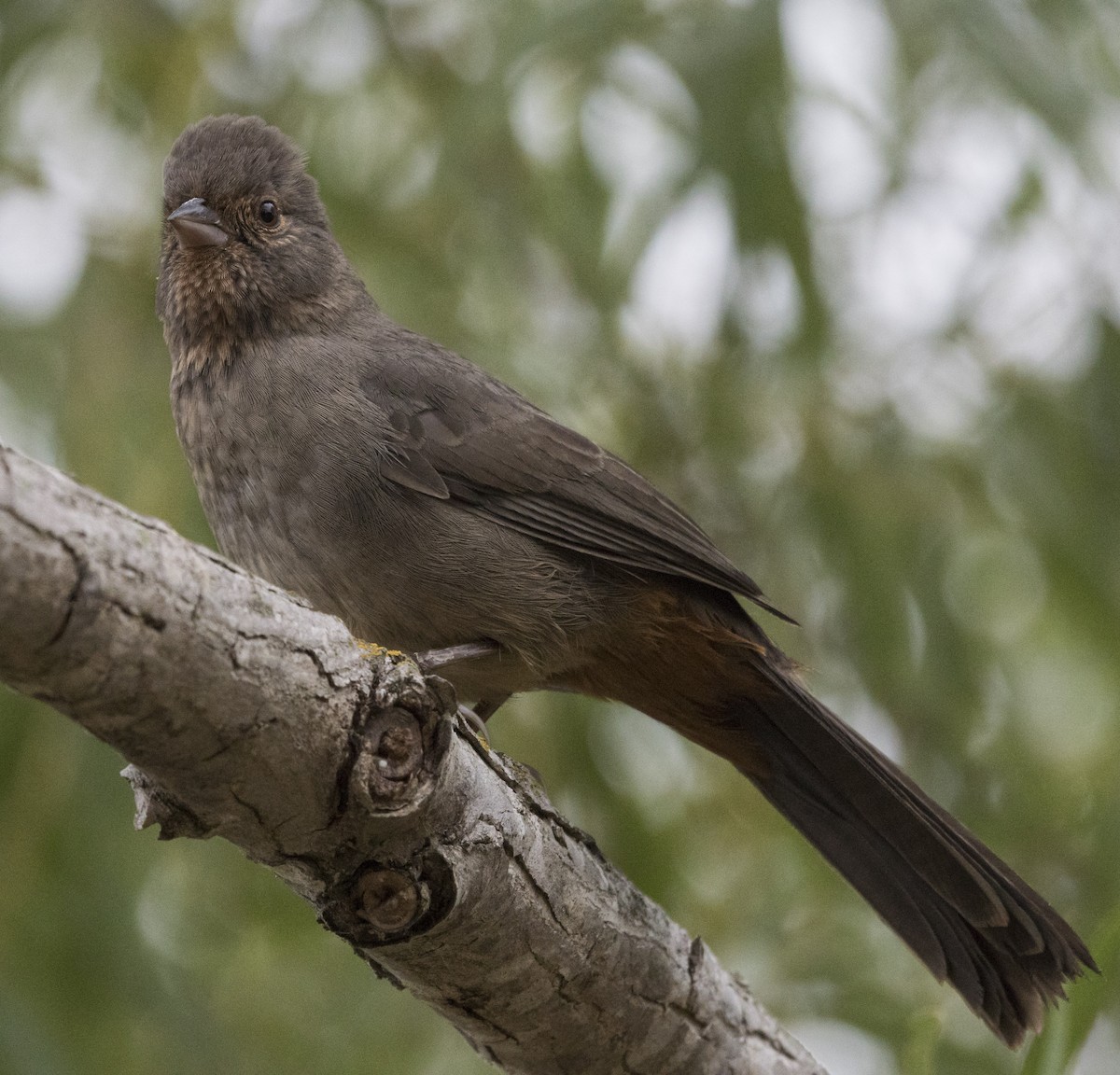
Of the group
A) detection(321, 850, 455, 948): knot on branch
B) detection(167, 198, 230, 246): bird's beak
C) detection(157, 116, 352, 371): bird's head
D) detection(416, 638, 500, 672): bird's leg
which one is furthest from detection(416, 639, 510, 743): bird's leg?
detection(167, 198, 230, 246): bird's beak

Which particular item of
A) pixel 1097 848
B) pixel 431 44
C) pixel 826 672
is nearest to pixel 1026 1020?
pixel 1097 848

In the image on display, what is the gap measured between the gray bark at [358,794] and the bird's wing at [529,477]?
84 centimetres

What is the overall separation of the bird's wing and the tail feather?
41 centimetres

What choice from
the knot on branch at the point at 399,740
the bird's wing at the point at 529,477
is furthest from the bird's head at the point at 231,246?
the knot on branch at the point at 399,740

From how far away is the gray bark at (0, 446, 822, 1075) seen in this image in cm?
218

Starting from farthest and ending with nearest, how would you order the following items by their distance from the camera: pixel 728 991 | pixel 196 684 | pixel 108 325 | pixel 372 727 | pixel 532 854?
pixel 108 325, pixel 728 991, pixel 532 854, pixel 372 727, pixel 196 684

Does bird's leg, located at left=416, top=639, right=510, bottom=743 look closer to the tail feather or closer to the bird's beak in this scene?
the tail feather

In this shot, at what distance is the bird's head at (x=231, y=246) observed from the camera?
4.34 m

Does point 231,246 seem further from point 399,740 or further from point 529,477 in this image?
point 399,740

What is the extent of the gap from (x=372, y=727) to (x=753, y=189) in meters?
2.35

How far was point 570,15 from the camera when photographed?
14.0ft

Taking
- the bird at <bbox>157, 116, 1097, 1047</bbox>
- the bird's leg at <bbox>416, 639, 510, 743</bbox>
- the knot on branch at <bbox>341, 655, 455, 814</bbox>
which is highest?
the bird at <bbox>157, 116, 1097, 1047</bbox>

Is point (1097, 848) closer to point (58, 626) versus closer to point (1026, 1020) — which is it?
point (1026, 1020)

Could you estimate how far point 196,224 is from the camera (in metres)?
4.31
